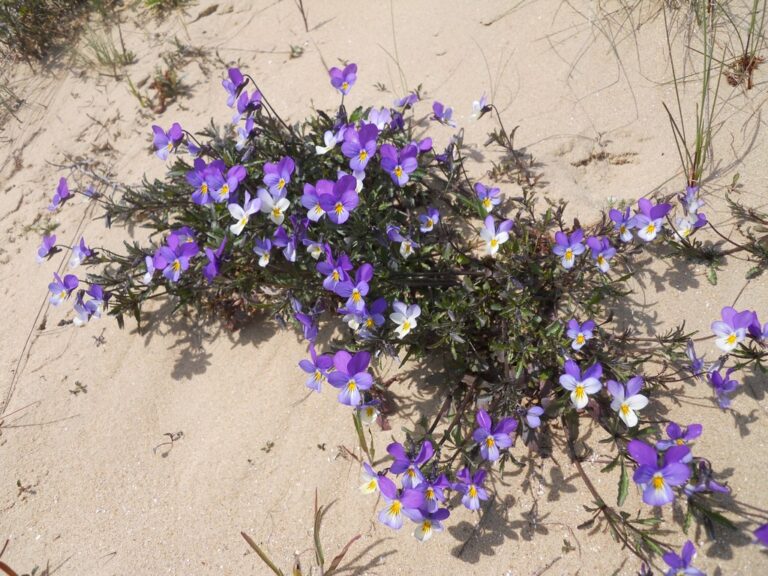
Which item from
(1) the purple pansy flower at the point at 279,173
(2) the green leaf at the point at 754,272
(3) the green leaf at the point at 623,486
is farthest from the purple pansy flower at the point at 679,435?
(1) the purple pansy flower at the point at 279,173

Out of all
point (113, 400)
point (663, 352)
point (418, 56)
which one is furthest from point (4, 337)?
point (663, 352)

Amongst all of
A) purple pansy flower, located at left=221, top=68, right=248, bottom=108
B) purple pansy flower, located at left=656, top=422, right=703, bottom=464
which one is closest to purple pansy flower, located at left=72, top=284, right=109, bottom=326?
purple pansy flower, located at left=221, top=68, right=248, bottom=108

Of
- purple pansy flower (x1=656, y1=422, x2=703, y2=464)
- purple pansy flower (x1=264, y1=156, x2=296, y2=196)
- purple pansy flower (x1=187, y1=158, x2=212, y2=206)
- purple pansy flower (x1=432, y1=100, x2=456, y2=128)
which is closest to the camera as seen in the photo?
purple pansy flower (x1=656, y1=422, x2=703, y2=464)

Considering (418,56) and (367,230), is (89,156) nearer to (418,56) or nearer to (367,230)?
(418,56)

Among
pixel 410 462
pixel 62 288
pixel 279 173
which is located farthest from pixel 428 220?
pixel 62 288

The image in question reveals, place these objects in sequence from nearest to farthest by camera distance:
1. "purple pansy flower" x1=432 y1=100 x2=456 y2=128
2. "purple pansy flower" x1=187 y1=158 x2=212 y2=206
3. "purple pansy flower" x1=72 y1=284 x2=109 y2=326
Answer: "purple pansy flower" x1=187 y1=158 x2=212 y2=206, "purple pansy flower" x1=72 y1=284 x2=109 y2=326, "purple pansy flower" x1=432 y1=100 x2=456 y2=128

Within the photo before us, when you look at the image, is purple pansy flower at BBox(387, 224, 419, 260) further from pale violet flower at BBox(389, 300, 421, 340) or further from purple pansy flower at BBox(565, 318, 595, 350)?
purple pansy flower at BBox(565, 318, 595, 350)

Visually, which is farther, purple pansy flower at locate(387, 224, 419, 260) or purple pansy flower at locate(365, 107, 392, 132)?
purple pansy flower at locate(365, 107, 392, 132)
